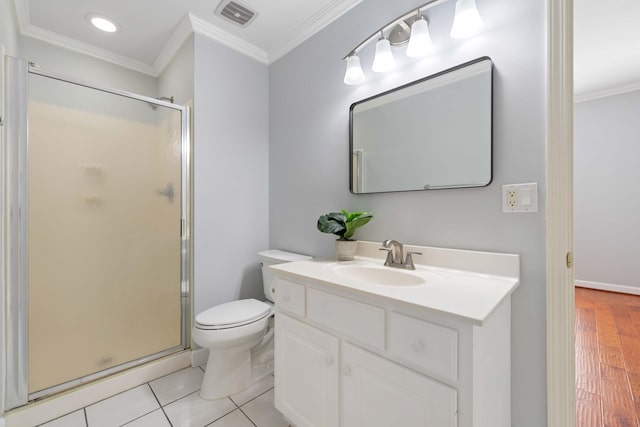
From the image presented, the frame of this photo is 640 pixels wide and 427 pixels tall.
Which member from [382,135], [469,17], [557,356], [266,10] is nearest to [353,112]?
[382,135]

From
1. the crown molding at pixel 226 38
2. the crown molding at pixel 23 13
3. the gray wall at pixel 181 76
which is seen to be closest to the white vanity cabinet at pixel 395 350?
the gray wall at pixel 181 76

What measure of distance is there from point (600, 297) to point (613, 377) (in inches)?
82.2

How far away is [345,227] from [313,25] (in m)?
1.41

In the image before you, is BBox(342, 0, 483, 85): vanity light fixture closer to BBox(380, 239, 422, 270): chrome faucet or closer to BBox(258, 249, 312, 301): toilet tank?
BBox(380, 239, 422, 270): chrome faucet

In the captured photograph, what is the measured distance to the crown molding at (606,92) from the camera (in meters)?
3.06

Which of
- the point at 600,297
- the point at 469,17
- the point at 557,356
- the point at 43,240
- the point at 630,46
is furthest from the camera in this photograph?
the point at 600,297

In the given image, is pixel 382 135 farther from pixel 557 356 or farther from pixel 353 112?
pixel 557 356

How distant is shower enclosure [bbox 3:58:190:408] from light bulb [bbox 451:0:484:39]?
66.2 inches

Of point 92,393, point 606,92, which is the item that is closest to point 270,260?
point 92,393

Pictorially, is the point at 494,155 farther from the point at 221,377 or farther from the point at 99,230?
the point at 99,230

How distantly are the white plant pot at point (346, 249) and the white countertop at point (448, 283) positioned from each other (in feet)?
0.20

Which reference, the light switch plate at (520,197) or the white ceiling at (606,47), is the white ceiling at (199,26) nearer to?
the white ceiling at (606,47)

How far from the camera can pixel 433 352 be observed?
2.43 ft

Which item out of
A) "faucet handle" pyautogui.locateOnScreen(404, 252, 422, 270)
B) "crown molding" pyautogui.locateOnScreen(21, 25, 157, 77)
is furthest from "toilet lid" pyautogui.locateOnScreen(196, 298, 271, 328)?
"crown molding" pyautogui.locateOnScreen(21, 25, 157, 77)
